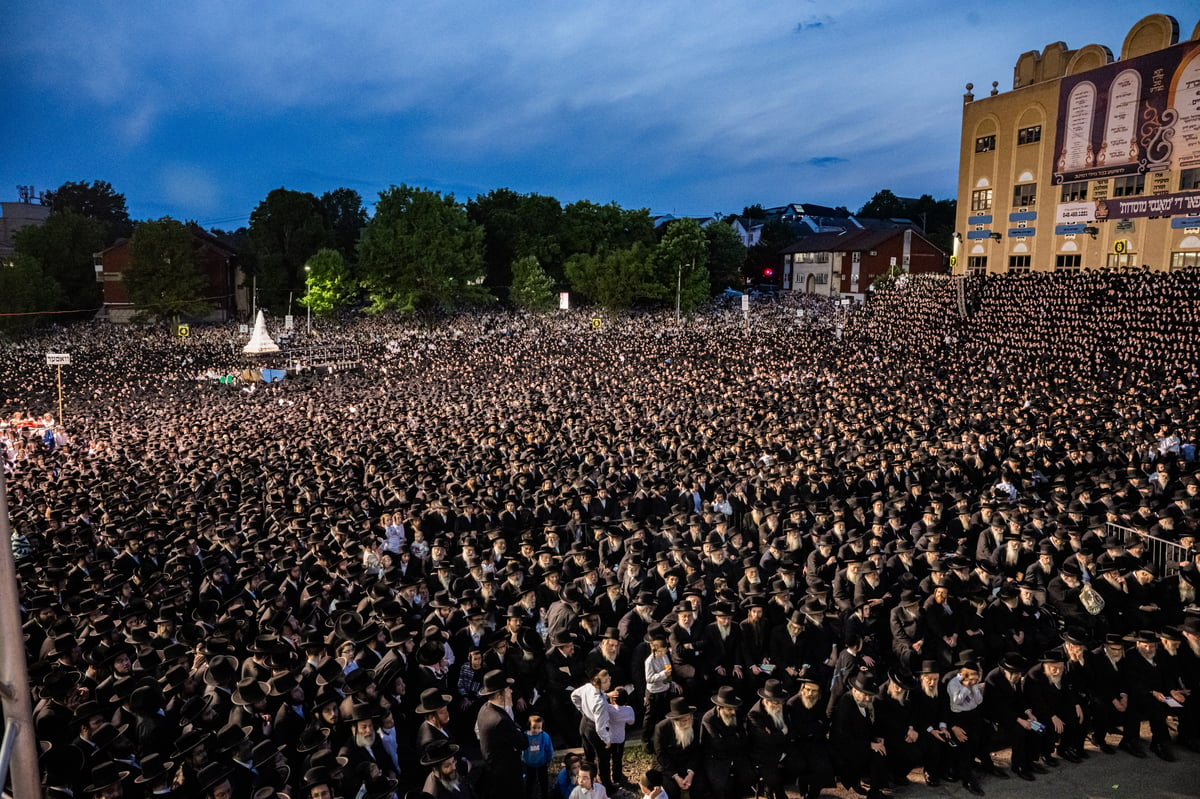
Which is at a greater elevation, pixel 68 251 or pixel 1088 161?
pixel 1088 161

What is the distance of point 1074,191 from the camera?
36.3 meters

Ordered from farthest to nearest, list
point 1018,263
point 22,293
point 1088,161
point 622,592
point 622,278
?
point 622,278
point 22,293
point 1018,263
point 1088,161
point 622,592

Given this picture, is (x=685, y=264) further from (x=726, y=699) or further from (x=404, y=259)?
(x=726, y=699)

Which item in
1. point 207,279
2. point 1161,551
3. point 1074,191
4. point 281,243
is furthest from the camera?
point 281,243

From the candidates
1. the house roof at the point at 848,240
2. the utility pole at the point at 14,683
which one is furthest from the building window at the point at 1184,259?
the utility pole at the point at 14,683

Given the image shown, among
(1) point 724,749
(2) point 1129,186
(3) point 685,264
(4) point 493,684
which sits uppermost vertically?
(2) point 1129,186

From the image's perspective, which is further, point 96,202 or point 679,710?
point 96,202

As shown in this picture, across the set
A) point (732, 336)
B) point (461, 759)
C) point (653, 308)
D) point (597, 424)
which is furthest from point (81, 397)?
point (653, 308)

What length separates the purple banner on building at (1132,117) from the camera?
30.3 metres

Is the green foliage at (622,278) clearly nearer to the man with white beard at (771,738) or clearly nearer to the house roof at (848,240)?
the house roof at (848,240)

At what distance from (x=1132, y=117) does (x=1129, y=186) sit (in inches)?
114

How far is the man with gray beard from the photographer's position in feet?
21.1

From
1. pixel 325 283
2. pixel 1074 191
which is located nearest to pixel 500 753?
pixel 1074 191

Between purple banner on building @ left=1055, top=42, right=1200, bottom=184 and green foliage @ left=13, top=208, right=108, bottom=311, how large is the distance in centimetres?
5938
